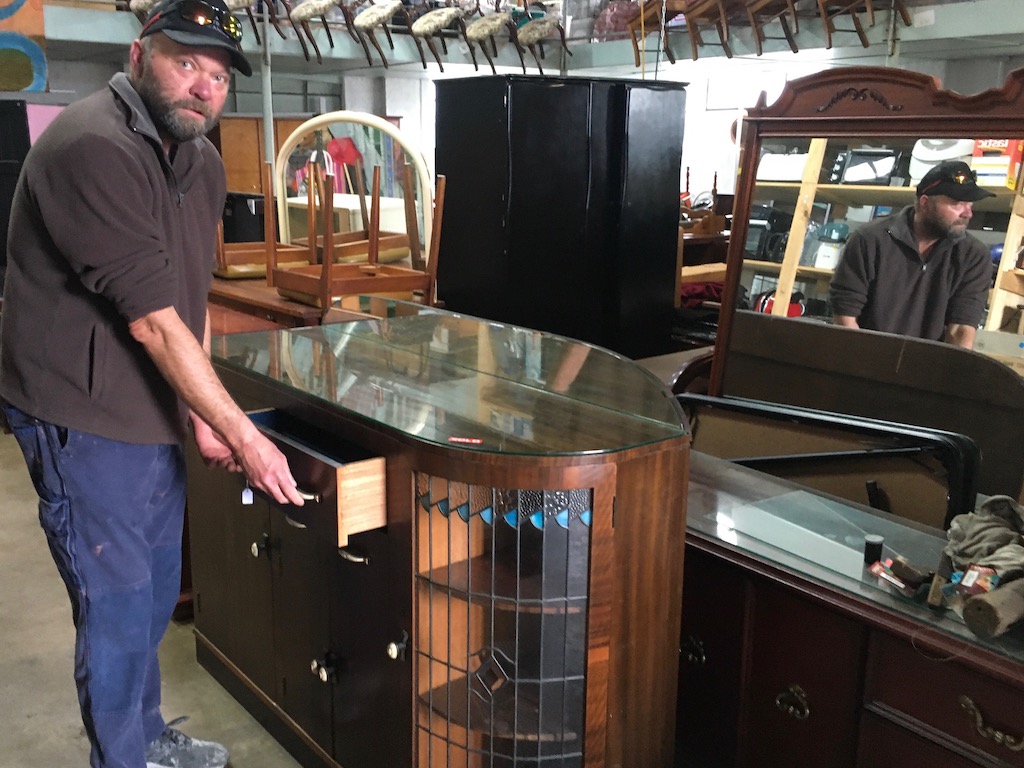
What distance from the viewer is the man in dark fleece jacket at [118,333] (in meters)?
1.52

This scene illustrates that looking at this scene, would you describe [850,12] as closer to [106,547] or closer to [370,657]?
[370,657]

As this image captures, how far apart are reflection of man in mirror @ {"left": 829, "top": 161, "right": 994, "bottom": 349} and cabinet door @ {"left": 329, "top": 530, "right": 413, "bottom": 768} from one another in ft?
4.37

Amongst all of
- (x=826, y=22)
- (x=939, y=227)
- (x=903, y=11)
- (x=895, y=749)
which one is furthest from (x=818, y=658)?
(x=903, y=11)

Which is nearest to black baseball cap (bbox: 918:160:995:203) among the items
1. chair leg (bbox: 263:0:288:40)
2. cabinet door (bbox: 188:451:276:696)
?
cabinet door (bbox: 188:451:276:696)

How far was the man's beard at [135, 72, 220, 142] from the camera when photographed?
1637mm

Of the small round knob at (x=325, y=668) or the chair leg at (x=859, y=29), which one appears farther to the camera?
the chair leg at (x=859, y=29)

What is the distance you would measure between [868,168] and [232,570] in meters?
1.83

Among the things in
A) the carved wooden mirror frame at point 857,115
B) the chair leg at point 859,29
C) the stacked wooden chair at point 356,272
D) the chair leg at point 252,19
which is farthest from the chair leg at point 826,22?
the chair leg at point 252,19

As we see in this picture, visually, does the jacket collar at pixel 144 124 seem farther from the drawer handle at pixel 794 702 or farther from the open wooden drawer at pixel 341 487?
the drawer handle at pixel 794 702

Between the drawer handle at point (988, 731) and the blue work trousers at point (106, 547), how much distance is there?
4.83ft

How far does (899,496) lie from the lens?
7.14ft

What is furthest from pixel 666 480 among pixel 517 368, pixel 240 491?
pixel 240 491

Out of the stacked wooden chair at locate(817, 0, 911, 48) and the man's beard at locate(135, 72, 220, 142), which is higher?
the stacked wooden chair at locate(817, 0, 911, 48)

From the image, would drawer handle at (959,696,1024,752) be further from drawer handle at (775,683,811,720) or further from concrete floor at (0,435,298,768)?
concrete floor at (0,435,298,768)
